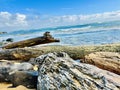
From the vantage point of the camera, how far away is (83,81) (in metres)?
3.63

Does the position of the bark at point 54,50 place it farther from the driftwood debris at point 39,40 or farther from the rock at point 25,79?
the rock at point 25,79

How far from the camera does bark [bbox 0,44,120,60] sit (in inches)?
322

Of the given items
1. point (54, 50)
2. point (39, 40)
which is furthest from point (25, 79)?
point (39, 40)

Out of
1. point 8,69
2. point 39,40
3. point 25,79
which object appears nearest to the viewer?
point 25,79

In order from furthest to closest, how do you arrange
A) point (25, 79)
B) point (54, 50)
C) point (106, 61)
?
point (54, 50) < point (106, 61) < point (25, 79)

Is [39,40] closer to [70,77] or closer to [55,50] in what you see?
[55,50]

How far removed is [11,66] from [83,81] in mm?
3411

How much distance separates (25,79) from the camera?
17.5ft

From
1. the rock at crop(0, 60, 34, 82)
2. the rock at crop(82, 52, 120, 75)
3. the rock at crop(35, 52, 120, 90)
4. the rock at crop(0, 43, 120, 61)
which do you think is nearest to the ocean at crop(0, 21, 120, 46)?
the rock at crop(0, 43, 120, 61)

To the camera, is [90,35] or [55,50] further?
[90,35]

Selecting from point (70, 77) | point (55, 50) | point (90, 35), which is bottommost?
point (90, 35)

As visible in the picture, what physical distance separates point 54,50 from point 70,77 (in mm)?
5166

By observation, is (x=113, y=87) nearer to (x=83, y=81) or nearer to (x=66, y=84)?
(x=83, y=81)

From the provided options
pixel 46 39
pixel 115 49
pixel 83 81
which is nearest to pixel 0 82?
pixel 83 81
